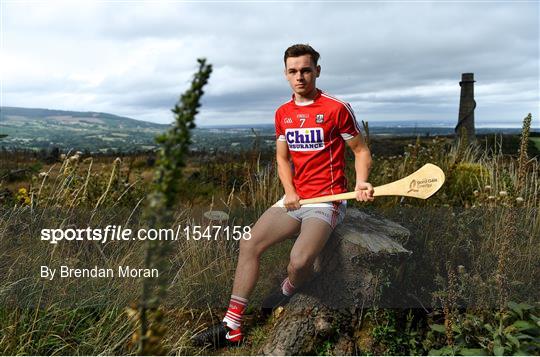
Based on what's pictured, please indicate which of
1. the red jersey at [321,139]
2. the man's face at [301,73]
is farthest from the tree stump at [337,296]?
the man's face at [301,73]

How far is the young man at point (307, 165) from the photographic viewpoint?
Result: 3.98 m

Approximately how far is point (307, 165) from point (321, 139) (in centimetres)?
23

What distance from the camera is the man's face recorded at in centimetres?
397

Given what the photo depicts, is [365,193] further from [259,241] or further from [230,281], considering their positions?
[230,281]

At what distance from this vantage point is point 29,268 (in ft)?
14.9

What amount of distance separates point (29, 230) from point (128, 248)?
3.21 feet

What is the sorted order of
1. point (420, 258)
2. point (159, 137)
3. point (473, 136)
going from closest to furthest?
point (159, 137)
point (420, 258)
point (473, 136)

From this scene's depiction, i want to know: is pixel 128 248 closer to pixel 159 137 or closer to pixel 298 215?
pixel 298 215

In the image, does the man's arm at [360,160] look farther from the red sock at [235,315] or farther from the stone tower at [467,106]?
the stone tower at [467,106]

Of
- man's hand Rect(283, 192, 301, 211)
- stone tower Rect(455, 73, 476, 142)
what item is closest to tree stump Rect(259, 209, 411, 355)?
man's hand Rect(283, 192, 301, 211)

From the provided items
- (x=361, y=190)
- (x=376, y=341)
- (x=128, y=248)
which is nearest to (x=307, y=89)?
(x=361, y=190)

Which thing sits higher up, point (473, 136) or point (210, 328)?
point (473, 136)
